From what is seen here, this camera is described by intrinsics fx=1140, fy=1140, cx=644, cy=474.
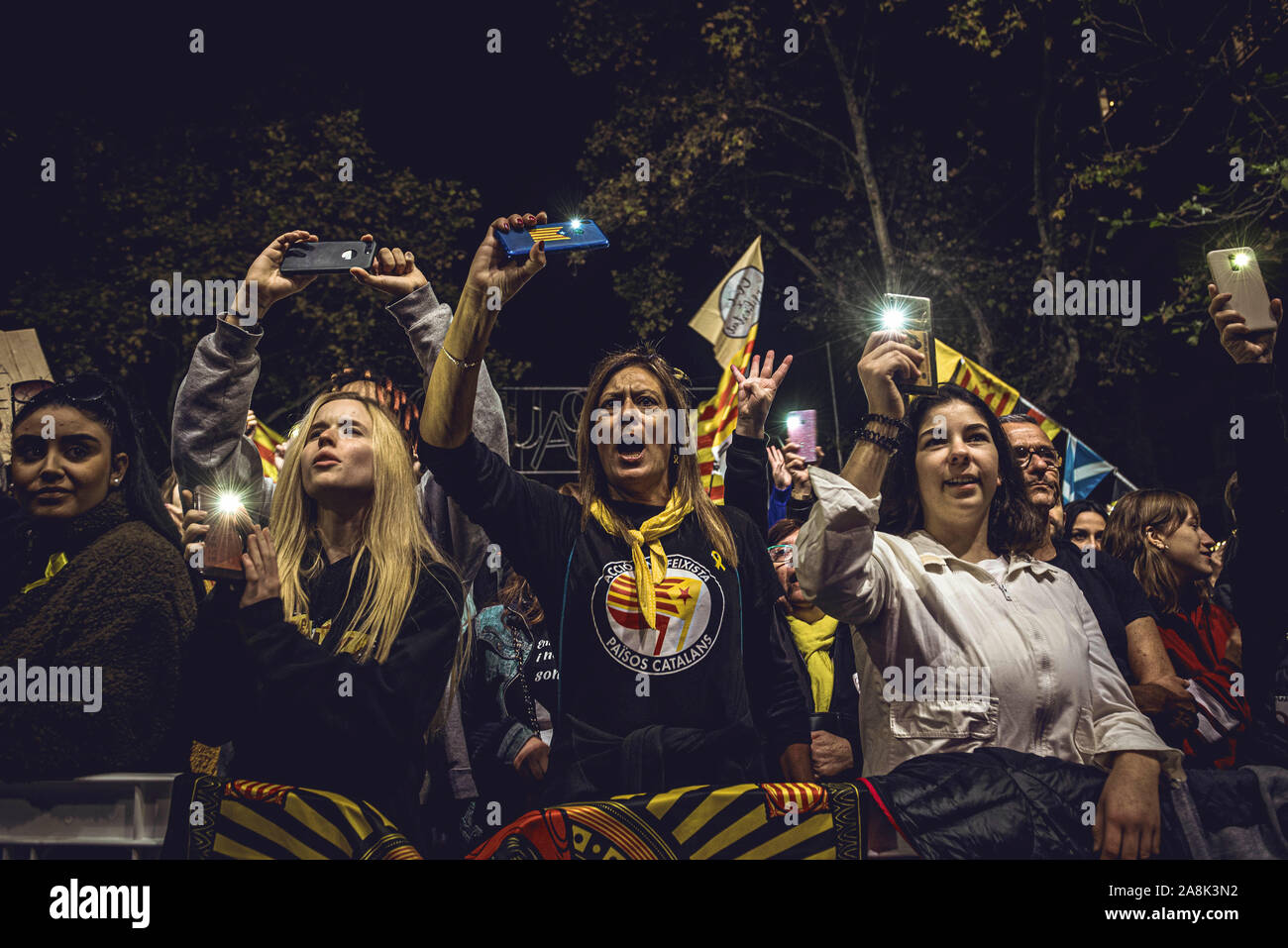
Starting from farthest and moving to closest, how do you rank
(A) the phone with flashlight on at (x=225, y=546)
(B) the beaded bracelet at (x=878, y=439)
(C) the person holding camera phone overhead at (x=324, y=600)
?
(B) the beaded bracelet at (x=878, y=439) < (C) the person holding camera phone overhead at (x=324, y=600) < (A) the phone with flashlight on at (x=225, y=546)

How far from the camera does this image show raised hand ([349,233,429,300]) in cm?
376

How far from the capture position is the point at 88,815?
3.42m

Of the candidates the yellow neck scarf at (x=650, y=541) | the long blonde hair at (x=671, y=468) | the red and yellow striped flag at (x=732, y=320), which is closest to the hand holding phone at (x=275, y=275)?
the long blonde hair at (x=671, y=468)

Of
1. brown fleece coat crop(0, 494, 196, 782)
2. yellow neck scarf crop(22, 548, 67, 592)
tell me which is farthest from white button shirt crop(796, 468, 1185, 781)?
yellow neck scarf crop(22, 548, 67, 592)

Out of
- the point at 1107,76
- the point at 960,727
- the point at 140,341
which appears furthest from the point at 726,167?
the point at 960,727

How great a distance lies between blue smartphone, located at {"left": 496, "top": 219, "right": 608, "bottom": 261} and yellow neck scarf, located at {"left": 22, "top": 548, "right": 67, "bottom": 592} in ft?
5.96

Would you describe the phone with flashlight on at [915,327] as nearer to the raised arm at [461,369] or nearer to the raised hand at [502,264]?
the raised hand at [502,264]

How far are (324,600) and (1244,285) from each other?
3.32 meters

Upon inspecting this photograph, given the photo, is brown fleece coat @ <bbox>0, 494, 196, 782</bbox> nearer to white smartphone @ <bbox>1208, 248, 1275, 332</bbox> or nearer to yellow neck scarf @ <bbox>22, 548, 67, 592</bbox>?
yellow neck scarf @ <bbox>22, 548, 67, 592</bbox>

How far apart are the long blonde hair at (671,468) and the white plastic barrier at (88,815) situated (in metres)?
1.53

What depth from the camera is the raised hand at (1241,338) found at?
3930 mm

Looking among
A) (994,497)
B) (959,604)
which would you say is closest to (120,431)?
(959,604)

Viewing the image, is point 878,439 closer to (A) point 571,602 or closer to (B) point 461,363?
(A) point 571,602

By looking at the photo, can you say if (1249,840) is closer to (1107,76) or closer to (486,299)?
(486,299)
